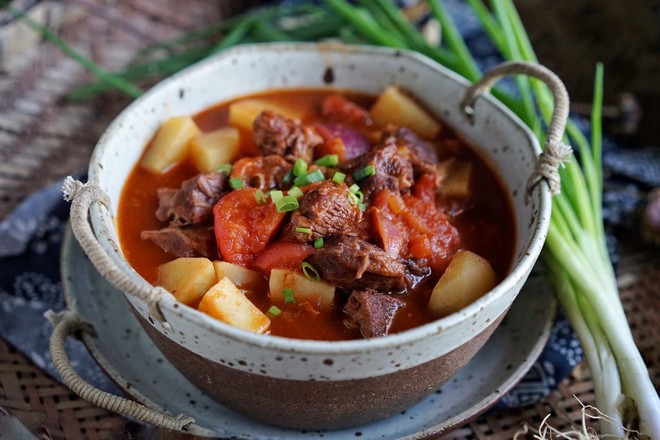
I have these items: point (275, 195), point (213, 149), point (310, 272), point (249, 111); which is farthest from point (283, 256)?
point (249, 111)

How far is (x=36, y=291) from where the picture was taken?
10.3 ft

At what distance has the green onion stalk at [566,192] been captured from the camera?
2570 millimetres

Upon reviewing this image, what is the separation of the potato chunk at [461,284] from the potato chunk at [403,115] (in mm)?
884

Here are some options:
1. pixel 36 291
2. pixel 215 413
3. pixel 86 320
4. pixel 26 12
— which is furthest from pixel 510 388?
pixel 26 12

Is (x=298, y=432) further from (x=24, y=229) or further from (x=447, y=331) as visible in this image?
(x=24, y=229)

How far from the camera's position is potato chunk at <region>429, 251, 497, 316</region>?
7.63 feet

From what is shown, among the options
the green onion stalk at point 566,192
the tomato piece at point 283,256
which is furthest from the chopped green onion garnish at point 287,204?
the tomato piece at point 283,256

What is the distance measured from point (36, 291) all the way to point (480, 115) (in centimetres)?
215

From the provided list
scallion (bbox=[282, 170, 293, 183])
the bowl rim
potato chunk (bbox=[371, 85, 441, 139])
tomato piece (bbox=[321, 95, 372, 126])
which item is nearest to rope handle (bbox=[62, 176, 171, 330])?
the bowl rim

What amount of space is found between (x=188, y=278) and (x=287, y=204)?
43 cm

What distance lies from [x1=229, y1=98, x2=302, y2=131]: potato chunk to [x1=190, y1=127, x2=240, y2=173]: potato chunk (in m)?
0.10

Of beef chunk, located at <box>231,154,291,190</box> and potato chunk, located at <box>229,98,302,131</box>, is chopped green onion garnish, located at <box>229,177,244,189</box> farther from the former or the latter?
potato chunk, located at <box>229,98,302,131</box>

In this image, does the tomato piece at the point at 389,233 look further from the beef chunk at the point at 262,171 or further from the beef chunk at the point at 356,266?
the beef chunk at the point at 262,171

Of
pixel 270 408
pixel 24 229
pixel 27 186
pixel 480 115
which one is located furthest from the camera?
pixel 27 186
